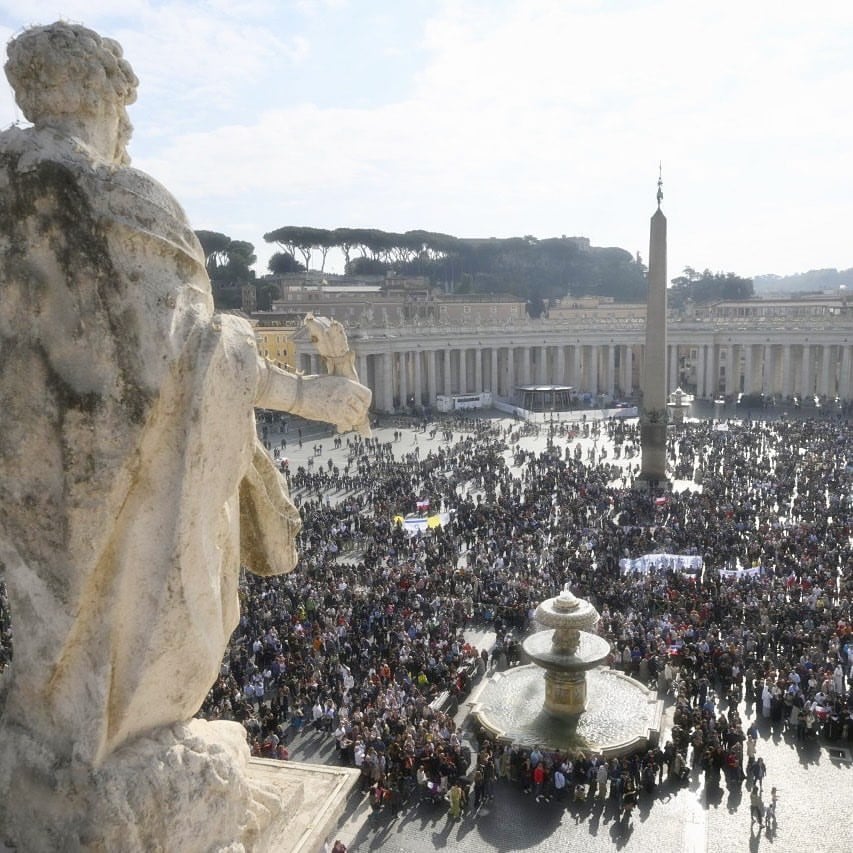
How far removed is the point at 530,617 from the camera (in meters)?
18.1

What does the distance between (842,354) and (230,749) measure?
62.1 meters

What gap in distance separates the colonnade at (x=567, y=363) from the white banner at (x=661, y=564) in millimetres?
35376

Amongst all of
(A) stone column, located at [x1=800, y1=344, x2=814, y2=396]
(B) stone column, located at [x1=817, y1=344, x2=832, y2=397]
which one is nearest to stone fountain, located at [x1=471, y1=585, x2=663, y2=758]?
(A) stone column, located at [x1=800, y1=344, x2=814, y2=396]

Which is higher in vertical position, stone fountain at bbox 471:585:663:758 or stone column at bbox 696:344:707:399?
stone column at bbox 696:344:707:399

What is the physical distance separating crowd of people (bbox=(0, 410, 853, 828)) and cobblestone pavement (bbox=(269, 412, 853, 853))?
0.29 meters

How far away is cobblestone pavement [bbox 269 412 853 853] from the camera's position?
10.7 metres

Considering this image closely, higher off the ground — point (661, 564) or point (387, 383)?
point (387, 383)

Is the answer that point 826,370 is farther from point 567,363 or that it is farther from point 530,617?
point 530,617

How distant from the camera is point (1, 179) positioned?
3.41 m

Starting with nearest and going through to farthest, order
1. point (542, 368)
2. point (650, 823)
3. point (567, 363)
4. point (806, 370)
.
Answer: point (650, 823) < point (806, 370) < point (567, 363) < point (542, 368)

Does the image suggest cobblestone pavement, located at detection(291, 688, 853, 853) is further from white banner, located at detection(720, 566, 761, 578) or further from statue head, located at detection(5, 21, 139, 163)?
statue head, located at detection(5, 21, 139, 163)

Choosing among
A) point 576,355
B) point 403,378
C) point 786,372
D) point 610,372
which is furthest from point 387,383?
point 786,372

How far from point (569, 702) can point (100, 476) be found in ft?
39.3

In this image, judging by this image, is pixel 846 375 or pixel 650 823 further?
pixel 846 375
